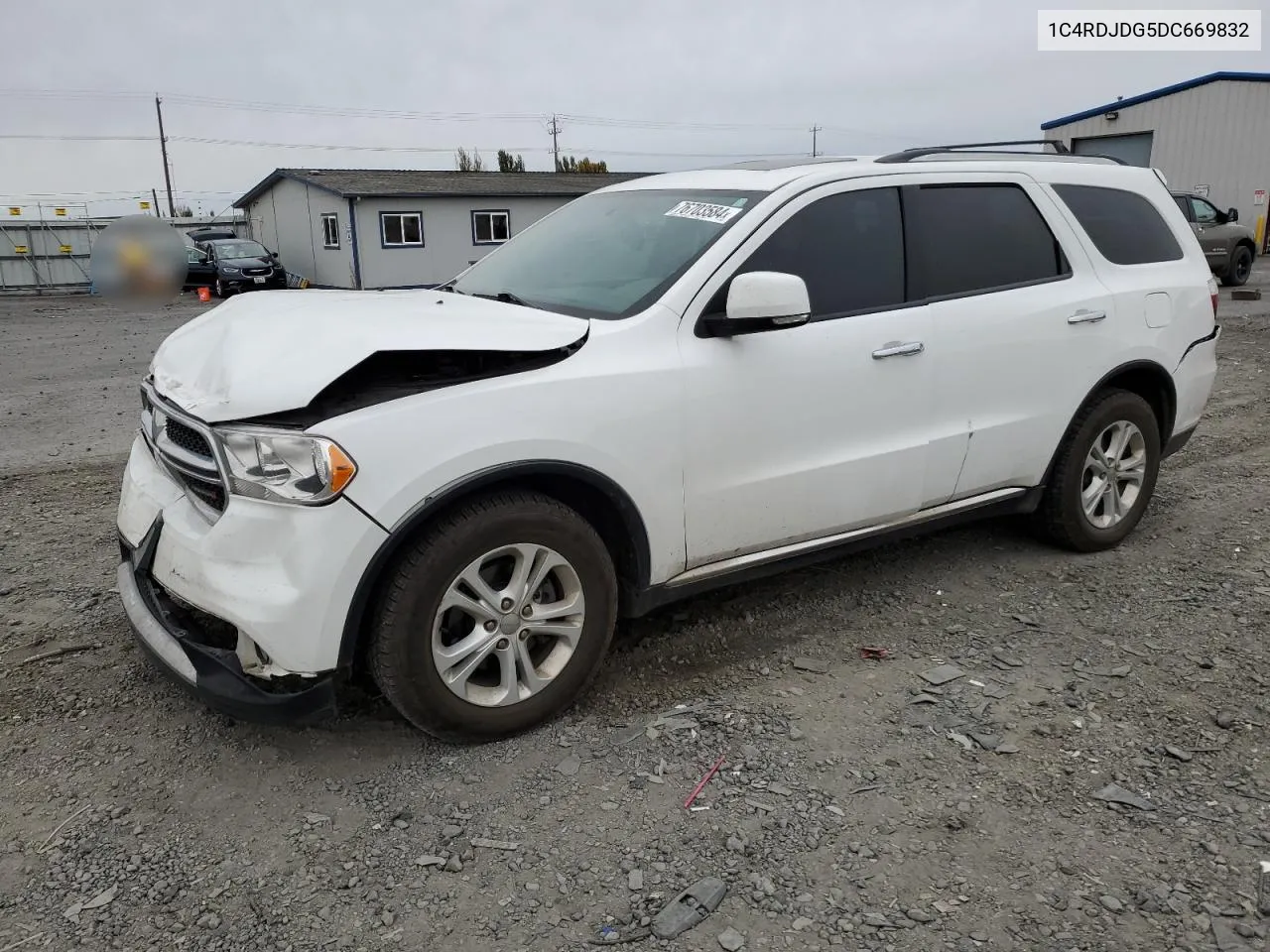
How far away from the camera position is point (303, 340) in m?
2.99

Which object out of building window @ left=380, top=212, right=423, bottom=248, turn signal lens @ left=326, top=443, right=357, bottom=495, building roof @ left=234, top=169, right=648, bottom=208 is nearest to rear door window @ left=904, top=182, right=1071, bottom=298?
turn signal lens @ left=326, top=443, right=357, bottom=495

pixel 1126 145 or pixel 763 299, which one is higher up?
pixel 1126 145

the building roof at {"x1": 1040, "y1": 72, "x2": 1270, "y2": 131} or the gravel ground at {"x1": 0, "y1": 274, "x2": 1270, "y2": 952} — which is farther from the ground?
the building roof at {"x1": 1040, "y1": 72, "x2": 1270, "y2": 131}

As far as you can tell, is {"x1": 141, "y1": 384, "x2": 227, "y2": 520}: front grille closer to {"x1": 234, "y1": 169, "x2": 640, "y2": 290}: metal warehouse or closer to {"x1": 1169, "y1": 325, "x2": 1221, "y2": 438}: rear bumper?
{"x1": 1169, "y1": 325, "x2": 1221, "y2": 438}: rear bumper

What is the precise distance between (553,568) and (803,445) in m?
1.07

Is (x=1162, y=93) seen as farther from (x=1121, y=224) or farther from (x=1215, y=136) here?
(x=1121, y=224)

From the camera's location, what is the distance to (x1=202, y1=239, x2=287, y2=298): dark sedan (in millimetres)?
26625

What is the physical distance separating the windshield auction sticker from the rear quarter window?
1.83 m

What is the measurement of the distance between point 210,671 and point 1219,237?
21.1 m

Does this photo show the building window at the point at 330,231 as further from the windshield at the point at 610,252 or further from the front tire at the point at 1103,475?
the front tire at the point at 1103,475

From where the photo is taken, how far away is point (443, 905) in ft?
8.32

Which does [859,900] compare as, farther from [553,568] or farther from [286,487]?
[286,487]

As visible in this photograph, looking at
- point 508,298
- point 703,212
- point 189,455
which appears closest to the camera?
point 189,455

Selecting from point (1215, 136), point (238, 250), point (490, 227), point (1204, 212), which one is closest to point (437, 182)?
point (490, 227)
